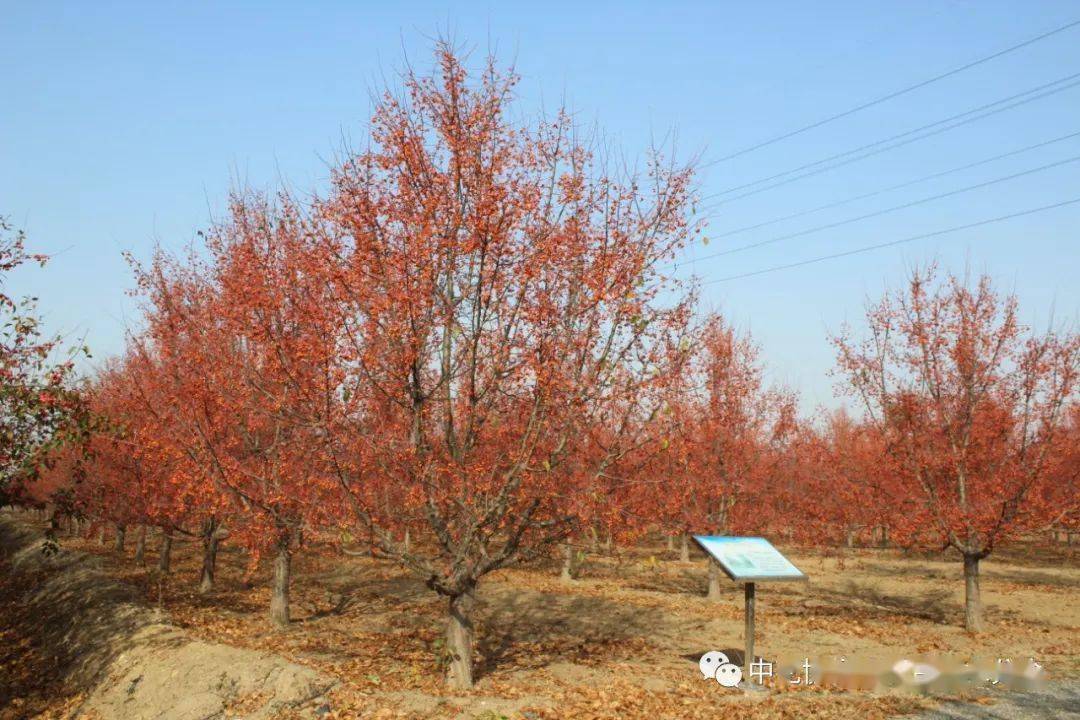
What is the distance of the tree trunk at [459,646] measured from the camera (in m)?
10.7

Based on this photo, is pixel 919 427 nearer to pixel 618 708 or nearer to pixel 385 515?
pixel 618 708

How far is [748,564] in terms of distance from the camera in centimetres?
1078

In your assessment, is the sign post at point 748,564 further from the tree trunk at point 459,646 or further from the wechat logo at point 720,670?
the tree trunk at point 459,646

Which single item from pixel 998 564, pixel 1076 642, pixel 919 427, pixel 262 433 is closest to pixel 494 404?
pixel 262 433

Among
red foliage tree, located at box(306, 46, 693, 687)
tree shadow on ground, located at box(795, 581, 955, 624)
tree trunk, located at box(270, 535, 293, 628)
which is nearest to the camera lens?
red foliage tree, located at box(306, 46, 693, 687)

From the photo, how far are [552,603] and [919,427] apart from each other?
973 centimetres

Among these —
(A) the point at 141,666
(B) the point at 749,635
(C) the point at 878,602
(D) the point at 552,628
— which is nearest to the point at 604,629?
(D) the point at 552,628

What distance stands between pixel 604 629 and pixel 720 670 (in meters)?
5.73

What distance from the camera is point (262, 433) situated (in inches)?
656

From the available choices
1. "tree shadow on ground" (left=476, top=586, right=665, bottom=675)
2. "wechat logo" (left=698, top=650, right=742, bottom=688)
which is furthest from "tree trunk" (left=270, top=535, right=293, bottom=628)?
"wechat logo" (left=698, top=650, right=742, bottom=688)

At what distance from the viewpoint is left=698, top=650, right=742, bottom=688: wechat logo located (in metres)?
11.3

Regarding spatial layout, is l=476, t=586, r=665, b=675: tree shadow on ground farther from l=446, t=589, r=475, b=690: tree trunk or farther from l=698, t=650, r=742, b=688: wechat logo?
l=698, t=650, r=742, b=688: wechat logo

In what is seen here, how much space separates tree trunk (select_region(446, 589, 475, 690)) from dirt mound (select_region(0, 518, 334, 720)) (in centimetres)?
163

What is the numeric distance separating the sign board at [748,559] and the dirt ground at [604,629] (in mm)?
941
